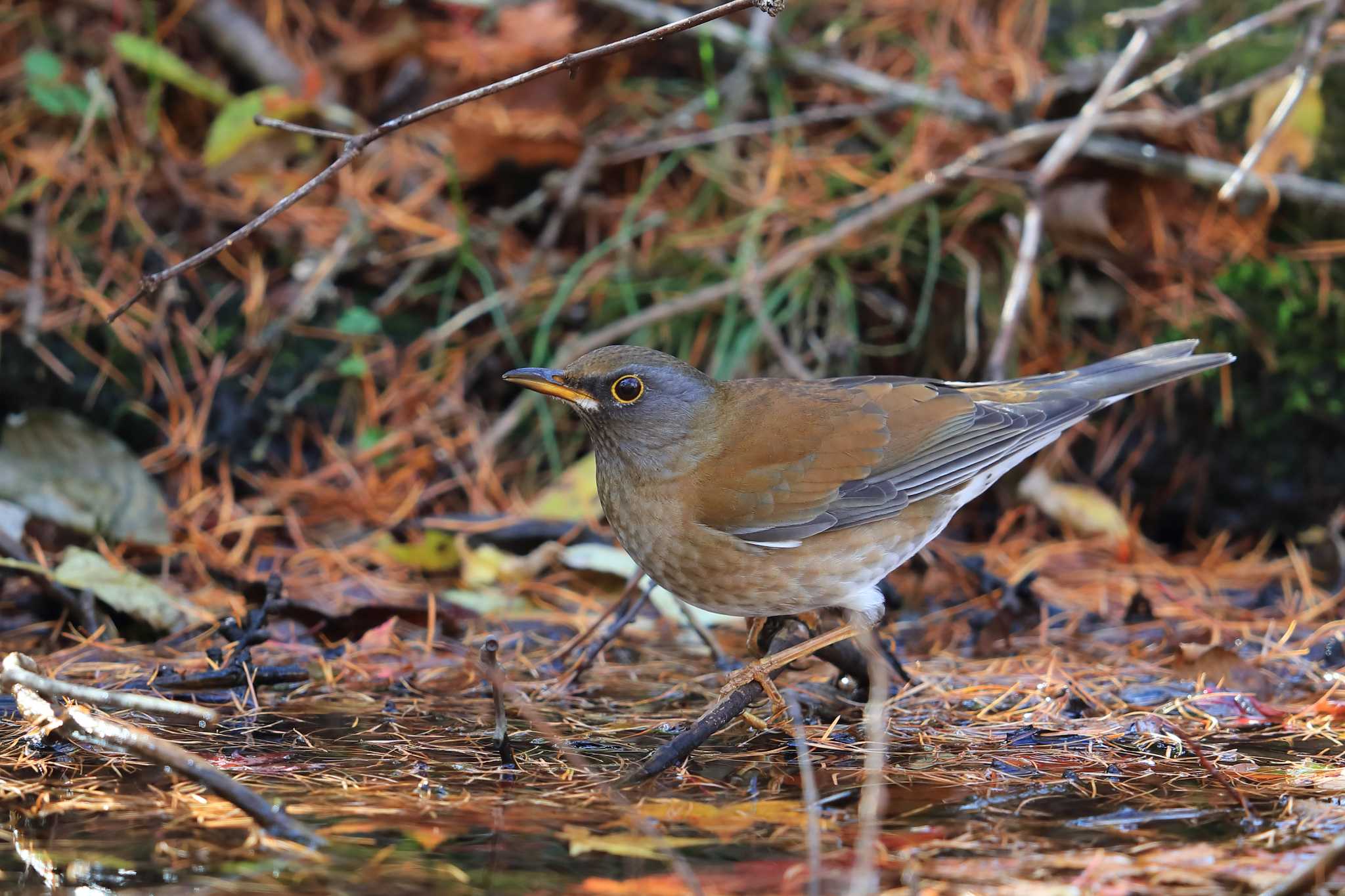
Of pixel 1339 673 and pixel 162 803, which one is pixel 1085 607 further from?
pixel 162 803

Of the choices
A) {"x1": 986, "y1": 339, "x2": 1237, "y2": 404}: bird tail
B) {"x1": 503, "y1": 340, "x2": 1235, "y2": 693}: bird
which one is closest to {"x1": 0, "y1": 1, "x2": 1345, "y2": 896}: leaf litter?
{"x1": 503, "y1": 340, "x2": 1235, "y2": 693}: bird

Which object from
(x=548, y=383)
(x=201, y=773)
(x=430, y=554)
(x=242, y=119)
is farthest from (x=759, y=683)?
(x=242, y=119)

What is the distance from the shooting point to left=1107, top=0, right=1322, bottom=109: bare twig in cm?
554

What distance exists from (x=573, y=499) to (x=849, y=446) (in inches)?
67.9

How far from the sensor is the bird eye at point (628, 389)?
168 inches

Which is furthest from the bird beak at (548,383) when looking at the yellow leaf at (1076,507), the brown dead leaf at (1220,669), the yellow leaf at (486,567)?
the yellow leaf at (1076,507)

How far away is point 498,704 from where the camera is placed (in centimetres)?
335

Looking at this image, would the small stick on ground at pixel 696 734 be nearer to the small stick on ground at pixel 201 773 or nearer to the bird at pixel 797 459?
the bird at pixel 797 459

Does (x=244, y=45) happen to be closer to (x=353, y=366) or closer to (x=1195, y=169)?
(x=353, y=366)

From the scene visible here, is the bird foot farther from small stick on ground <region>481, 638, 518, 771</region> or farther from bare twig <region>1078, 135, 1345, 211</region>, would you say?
bare twig <region>1078, 135, 1345, 211</region>

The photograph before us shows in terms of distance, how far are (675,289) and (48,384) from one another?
9.46 feet

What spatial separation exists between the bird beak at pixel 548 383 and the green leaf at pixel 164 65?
3.35m

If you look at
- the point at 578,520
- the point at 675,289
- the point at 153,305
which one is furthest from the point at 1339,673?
the point at 153,305

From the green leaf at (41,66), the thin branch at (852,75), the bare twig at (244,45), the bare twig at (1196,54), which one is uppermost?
the bare twig at (1196,54)
